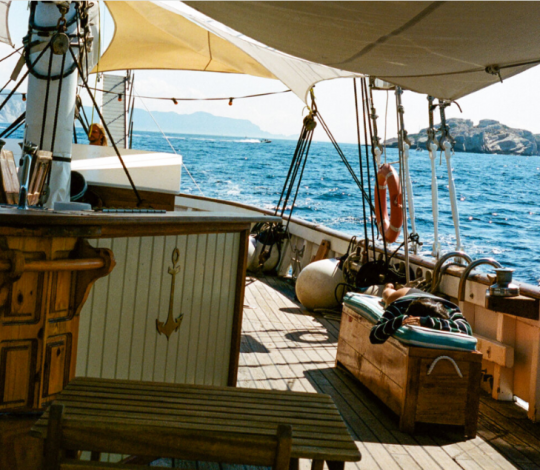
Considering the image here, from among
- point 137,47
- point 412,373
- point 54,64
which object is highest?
point 137,47

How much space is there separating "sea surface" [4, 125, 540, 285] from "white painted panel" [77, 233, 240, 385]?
13.6 m

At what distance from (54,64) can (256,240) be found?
5733 millimetres

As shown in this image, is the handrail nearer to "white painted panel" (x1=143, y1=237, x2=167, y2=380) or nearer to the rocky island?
"white painted panel" (x1=143, y1=237, x2=167, y2=380)

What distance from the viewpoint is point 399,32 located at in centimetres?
317

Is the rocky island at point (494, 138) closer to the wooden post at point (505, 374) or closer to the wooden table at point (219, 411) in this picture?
the wooden post at point (505, 374)

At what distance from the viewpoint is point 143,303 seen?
3135 mm

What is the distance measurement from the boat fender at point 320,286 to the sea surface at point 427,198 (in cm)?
1011

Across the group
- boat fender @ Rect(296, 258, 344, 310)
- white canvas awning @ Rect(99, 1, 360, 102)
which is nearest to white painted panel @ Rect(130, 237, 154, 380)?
white canvas awning @ Rect(99, 1, 360, 102)

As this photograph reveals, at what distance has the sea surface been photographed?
26000 mm

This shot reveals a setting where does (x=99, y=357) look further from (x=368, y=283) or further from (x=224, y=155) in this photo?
(x=224, y=155)

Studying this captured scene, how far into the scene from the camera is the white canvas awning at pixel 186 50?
7.21m

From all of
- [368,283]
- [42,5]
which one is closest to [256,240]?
[368,283]

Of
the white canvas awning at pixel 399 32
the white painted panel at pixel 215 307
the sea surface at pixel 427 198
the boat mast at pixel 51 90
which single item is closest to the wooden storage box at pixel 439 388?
the white painted panel at pixel 215 307

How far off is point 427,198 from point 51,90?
130 feet
